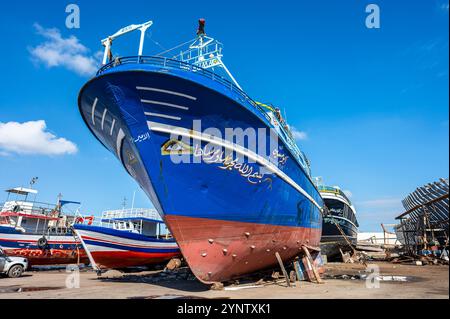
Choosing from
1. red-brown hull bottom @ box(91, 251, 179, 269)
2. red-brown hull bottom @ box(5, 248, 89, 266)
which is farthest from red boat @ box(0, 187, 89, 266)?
red-brown hull bottom @ box(91, 251, 179, 269)

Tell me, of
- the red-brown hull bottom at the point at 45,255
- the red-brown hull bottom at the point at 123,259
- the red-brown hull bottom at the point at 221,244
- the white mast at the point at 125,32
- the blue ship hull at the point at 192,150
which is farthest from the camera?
the red-brown hull bottom at the point at 45,255

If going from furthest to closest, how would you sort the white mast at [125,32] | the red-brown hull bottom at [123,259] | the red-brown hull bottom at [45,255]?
1. the red-brown hull bottom at [45,255]
2. the red-brown hull bottom at [123,259]
3. the white mast at [125,32]

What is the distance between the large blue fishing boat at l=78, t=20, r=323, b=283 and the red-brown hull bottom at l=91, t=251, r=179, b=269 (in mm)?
7404

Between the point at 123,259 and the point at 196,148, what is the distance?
388 inches

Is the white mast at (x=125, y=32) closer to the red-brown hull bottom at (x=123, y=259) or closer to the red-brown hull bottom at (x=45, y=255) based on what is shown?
the red-brown hull bottom at (x=123, y=259)

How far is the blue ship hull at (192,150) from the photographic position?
737cm

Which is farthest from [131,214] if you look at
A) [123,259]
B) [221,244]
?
[221,244]

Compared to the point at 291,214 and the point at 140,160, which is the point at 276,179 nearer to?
the point at 291,214

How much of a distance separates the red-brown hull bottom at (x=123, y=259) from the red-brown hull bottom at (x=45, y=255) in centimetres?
776

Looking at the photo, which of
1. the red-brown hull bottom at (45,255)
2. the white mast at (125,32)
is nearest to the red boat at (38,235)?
the red-brown hull bottom at (45,255)

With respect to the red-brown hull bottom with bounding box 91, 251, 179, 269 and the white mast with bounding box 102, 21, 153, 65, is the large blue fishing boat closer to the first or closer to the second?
the white mast with bounding box 102, 21, 153, 65

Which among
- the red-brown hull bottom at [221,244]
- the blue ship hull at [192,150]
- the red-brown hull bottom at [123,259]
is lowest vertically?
the red-brown hull bottom at [123,259]
